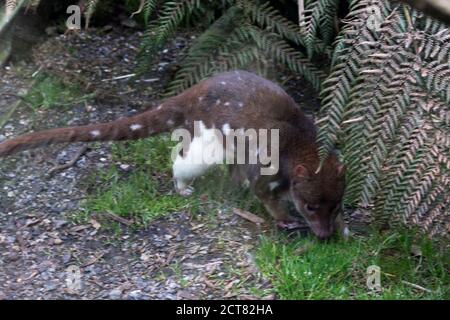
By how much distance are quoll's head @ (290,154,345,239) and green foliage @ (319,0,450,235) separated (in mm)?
113

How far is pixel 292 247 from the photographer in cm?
382

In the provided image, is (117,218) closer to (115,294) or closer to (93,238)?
(93,238)

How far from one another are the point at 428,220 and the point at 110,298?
141 cm

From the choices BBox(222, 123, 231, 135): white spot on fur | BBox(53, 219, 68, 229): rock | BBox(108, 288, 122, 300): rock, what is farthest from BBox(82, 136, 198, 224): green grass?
BBox(108, 288, 122, 300): rock

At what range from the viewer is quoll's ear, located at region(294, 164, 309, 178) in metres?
3.90

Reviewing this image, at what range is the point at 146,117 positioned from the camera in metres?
4.14

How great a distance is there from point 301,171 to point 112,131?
94 cm

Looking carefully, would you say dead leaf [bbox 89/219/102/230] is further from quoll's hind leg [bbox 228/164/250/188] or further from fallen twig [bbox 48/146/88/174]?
quoll's hind leg [bbox 228/164/250/188]

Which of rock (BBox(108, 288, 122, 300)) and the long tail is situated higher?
the long tail

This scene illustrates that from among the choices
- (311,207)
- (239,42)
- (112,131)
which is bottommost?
(311,207)

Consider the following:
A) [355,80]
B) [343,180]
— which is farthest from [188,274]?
[355,80]

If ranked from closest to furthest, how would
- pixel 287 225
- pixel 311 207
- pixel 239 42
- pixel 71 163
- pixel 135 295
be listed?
pixel 135 295
pixel 311 207
pixel 287 225
pixel 71 163
pixel 239 42

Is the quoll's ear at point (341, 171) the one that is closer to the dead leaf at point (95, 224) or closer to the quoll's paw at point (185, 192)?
the quoll's paw at point (185, 192)
